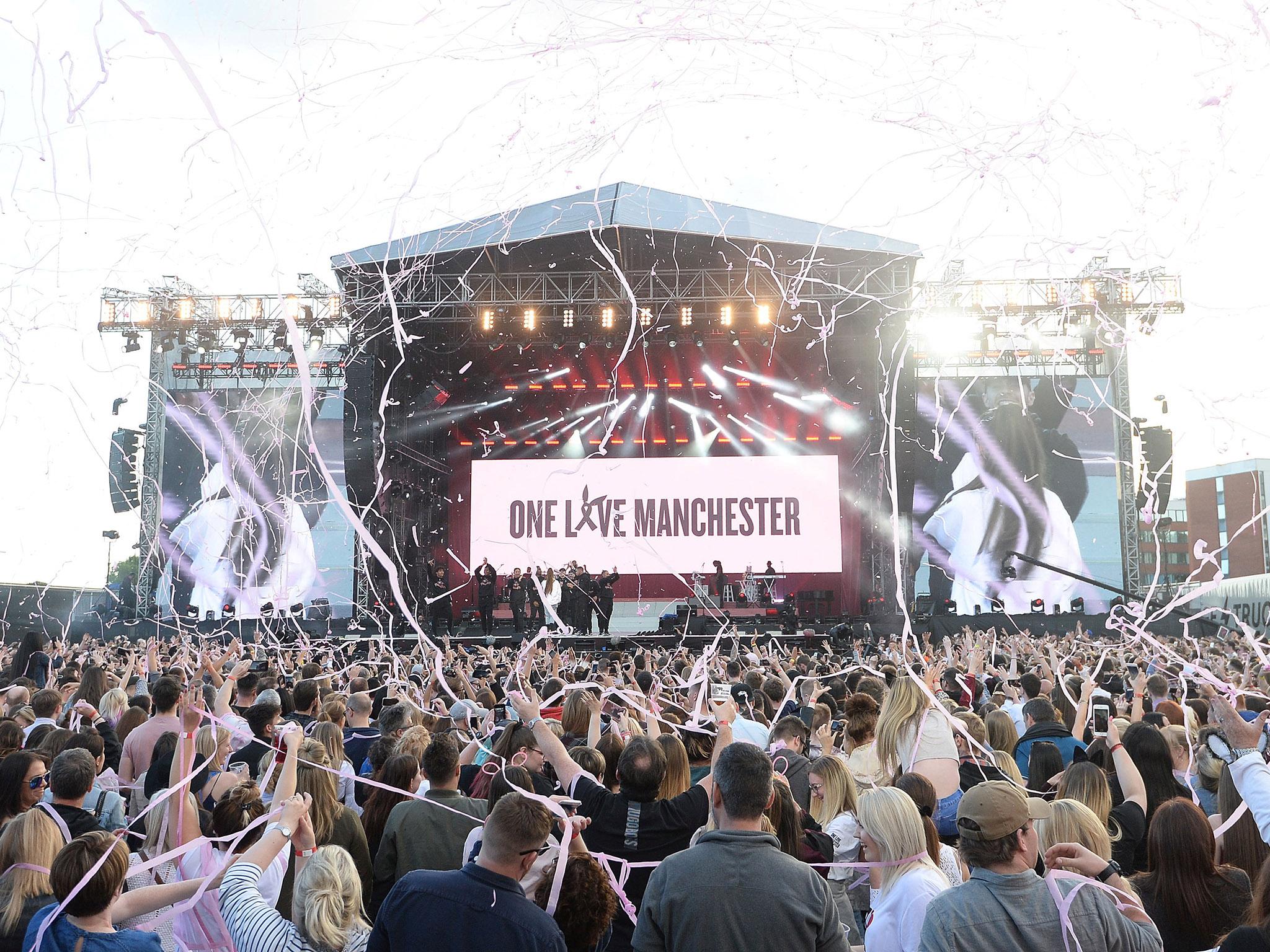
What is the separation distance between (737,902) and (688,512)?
17.6 metres

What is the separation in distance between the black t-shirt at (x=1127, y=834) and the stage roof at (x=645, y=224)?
1215 cm

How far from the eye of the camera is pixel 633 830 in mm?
2998

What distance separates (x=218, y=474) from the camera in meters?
19.2

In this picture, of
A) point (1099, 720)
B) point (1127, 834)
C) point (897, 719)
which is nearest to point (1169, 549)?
point (1099, 720)

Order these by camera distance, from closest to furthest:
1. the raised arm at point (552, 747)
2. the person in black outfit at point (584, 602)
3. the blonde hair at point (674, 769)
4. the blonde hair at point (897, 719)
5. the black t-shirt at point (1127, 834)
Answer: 1. the raised arm at point (552, 747)
2. the black t-shirt at point (1127, 834)
3. the blonde hair at point (674, 769)
4. the blonde hair at point (897, 719)
5. the person in black outfit at point (584, 602)

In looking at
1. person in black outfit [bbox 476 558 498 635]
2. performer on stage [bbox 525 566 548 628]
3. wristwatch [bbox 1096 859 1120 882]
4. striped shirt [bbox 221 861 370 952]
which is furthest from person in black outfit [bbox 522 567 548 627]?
wristwatch [bbox 1096 859 1120 882]

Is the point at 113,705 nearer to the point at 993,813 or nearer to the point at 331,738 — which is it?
the point at 331,738

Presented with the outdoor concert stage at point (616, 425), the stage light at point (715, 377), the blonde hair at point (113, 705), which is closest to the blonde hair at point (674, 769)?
the blonde hair at point (113, 705)

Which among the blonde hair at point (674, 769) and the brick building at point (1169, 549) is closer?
the blonde hair at point (674, 769)

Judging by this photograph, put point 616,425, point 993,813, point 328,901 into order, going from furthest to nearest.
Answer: point 616,425, point 328,901, point 993,813

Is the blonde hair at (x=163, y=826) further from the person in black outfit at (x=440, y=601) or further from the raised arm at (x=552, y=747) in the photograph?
the person in black outfit at (x=440, y=601)

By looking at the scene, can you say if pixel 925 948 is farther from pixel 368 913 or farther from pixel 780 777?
pixel 368 913

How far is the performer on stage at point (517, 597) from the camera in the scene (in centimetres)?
1733

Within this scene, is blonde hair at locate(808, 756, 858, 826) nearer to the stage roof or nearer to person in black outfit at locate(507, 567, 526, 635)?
the stage roof
